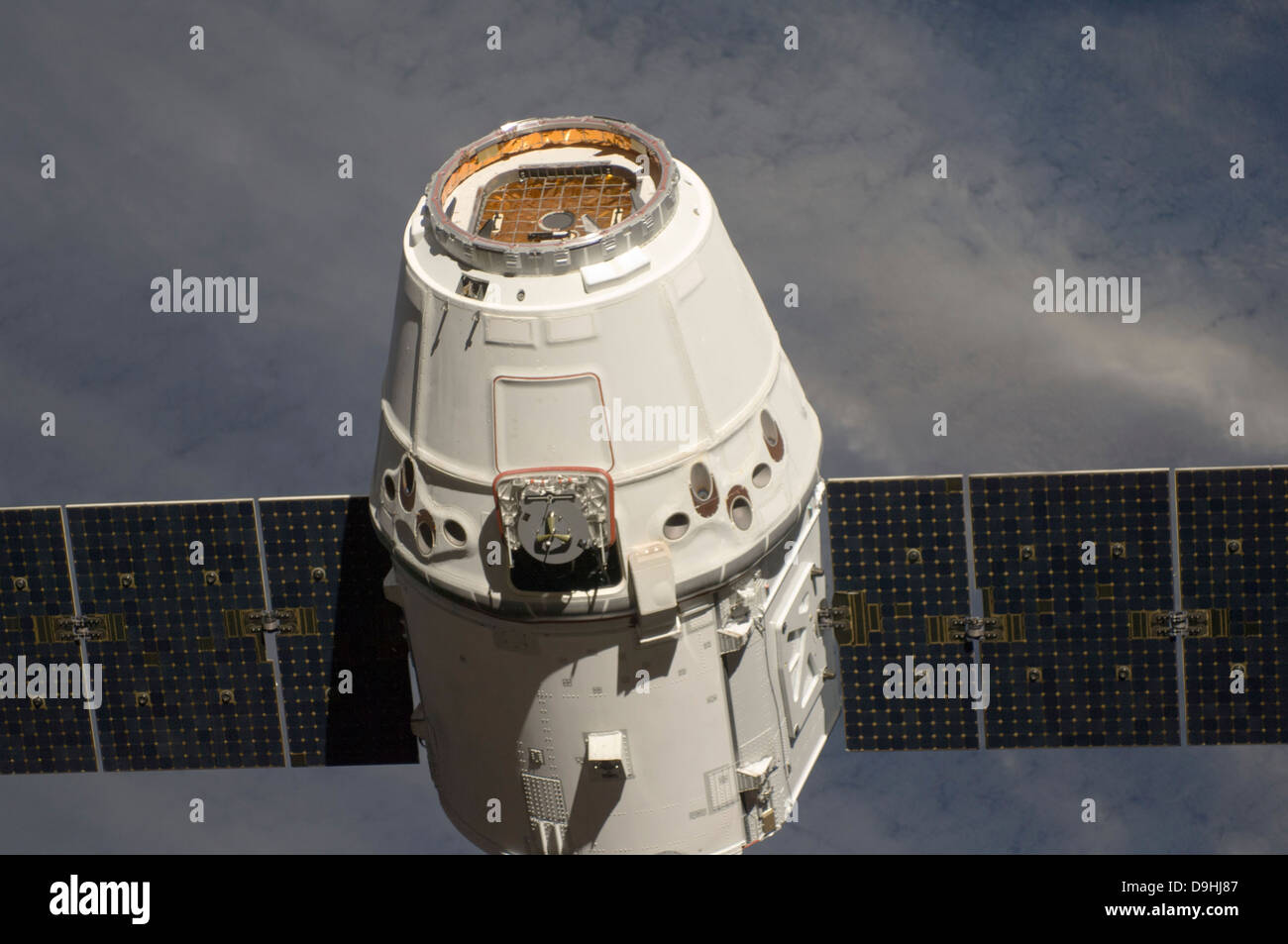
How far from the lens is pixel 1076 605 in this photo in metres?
49.4

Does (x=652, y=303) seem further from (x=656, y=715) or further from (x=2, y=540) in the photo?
(x=2, y=540)

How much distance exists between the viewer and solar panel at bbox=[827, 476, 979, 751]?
48688mm

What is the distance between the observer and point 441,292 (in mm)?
41625

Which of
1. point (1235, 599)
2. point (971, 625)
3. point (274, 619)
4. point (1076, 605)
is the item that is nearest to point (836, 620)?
point (971, 625)

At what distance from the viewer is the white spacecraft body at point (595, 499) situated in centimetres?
4112

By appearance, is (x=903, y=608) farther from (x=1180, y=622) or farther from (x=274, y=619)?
(x=274, y=619)

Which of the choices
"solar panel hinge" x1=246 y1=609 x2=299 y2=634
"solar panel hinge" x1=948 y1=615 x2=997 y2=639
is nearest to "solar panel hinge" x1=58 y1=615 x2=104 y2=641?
"solar panel hinge" x1=246 y1=609 x2=299 y2=634

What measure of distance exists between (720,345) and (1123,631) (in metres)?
12.8

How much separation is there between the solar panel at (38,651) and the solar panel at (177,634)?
1.55 ft

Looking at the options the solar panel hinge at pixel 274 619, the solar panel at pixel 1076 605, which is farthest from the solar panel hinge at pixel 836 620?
the solar panel hinge at pixel 274 619

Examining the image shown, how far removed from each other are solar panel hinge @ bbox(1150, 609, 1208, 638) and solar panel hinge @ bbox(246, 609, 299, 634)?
18417 millimetres

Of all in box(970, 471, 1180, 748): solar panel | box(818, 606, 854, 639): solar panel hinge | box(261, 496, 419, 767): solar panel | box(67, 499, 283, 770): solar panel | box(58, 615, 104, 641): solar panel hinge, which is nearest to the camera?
box(818, 606, 854, 639): solar panel hinge

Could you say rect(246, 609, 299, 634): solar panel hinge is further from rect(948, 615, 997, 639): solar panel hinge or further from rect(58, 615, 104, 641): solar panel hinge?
rect(948, 615, 997, 639): solar panel hinge

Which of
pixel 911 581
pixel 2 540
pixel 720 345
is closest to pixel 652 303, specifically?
pixel 720 345
